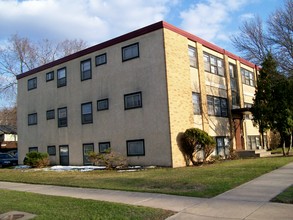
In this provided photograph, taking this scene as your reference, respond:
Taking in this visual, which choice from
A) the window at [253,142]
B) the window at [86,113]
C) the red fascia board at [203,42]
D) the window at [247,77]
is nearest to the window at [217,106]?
the red fascia board at [203,42]

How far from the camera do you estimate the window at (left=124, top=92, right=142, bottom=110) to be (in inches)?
794

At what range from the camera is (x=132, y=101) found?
20547mm

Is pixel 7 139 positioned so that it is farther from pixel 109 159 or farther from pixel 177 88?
pixel 177 88

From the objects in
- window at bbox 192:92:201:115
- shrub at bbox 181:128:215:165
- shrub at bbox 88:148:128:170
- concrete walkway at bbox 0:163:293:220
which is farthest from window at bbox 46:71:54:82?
concrete walkway at bbox 0:163:293:220

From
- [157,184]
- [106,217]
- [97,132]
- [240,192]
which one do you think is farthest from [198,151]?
[106,217]

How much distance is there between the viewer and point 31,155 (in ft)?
78.2

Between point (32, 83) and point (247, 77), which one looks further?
point (247, 77)

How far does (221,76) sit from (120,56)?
8045 millimetres

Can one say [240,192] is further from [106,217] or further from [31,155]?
[31,155]

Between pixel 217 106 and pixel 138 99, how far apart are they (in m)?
6.82

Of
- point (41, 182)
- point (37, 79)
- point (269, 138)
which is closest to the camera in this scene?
point (41, 182)

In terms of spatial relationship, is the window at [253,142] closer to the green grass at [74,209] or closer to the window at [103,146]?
the window at [103,146]

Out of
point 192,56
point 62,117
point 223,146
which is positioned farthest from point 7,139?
point 192,56

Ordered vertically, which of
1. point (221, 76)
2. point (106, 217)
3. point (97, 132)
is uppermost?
point (221, 76)
